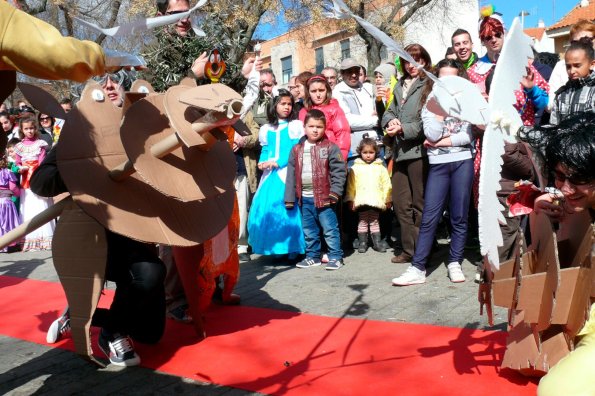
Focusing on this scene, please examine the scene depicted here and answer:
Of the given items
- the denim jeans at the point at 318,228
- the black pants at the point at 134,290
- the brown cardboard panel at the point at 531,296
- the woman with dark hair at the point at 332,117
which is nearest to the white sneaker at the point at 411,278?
the denim jeans at the point at 318,228

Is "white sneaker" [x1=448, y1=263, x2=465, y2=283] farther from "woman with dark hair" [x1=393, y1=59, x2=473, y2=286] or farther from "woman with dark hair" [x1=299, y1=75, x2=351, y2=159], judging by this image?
"woman with dark hair" [x1=299, y1=75, x2=351, y2=159]

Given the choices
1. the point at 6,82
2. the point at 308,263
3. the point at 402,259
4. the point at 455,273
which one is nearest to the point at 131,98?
the point at 6,82

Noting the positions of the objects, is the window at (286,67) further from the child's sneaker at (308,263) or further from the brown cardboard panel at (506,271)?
the brown cardboard panel at (506,271)

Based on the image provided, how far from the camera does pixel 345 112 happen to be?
605 centimetres

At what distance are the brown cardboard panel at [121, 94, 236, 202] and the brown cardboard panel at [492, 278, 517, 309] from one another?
132 cm

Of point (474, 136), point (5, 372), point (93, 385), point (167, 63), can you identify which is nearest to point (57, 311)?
point (5, 372)

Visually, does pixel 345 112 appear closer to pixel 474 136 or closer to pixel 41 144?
pixel 474 136

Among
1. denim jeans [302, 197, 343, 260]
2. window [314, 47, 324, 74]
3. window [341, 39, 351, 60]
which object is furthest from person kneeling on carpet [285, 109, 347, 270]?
window [314, 47, 324, 74]

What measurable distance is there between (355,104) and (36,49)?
4581mm

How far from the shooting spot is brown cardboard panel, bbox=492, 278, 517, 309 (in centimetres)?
236

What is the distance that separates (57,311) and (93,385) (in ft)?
5.73

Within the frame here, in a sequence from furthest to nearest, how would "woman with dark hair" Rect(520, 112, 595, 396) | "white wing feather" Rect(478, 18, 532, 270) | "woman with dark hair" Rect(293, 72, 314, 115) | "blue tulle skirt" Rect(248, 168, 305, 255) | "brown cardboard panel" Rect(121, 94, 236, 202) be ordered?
"woman with dark hair" Rect(293, 72, 314, 115) → "blue tulle skirt" Rect(248, 168, 305, 255) → "brown cardboard panel" Rect(121, 94, 236, 202) → "woman with dark hair" Rect(520, 112, 595, 396) → "white wing feather" Rect(478, 18, 532, 270)

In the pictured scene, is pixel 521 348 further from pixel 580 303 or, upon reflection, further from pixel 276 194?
pixel 276 194

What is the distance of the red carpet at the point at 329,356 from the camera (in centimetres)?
266
